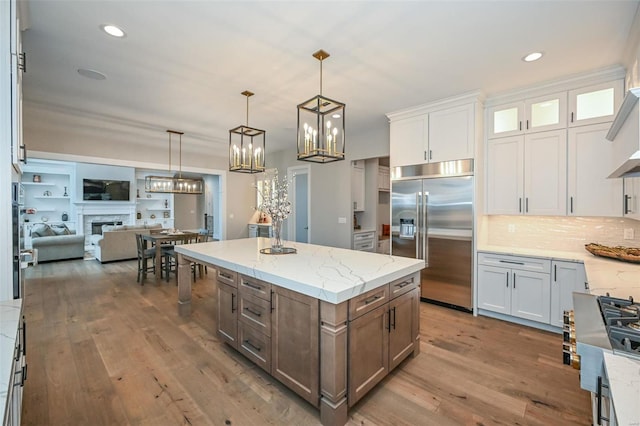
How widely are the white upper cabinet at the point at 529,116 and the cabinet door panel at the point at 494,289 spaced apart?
1678mm

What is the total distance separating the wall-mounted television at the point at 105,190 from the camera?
9.39 m

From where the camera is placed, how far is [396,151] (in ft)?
13.8

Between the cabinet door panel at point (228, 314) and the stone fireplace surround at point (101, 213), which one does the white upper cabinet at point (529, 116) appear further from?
the stone fireplace surround at point (101, 213)

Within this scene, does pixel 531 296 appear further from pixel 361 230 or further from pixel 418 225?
pixel 361 230

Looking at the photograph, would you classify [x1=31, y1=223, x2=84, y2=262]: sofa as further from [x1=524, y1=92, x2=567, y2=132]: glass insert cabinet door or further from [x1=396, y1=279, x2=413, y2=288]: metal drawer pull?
[x1=524, y1=92, x2=567, y2=132]: glass insert cabinet door

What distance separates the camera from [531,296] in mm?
3207

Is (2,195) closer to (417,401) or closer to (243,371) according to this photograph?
(243,371)

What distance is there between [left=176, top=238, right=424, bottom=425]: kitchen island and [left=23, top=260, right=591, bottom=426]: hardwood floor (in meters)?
0.17

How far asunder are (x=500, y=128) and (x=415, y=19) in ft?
7.14

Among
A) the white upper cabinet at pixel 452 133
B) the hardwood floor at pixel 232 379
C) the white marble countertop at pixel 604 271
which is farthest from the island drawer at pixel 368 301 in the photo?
the white upper cabinet at pixel 452 133

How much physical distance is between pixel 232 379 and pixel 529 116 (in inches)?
163

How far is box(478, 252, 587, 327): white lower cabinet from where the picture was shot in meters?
2.99

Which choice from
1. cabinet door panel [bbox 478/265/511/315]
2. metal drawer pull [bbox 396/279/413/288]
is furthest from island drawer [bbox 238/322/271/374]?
cabinet door panel [bbox 478/265/511/315]

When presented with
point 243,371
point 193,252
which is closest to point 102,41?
point 193,252
